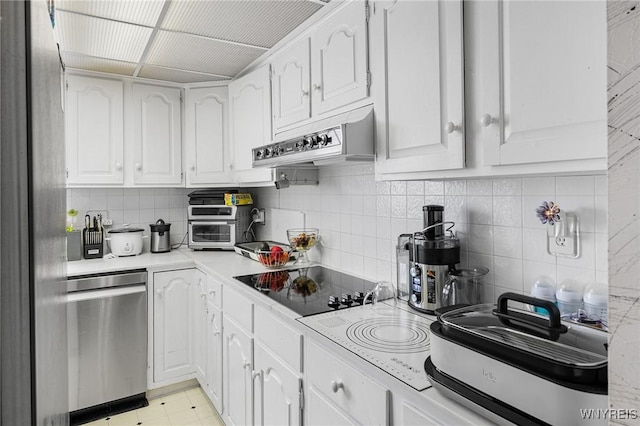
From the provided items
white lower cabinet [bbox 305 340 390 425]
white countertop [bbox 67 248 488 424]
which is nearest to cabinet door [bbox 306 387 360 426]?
white lower cabinet [bbox 305 340 390 425]

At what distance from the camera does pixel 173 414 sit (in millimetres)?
2457

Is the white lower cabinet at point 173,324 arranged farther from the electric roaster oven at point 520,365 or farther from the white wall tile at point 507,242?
the electric roaster oven at point 520,365

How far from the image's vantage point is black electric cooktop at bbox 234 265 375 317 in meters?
1.60

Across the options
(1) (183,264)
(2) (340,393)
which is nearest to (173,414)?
(1) (183,264)

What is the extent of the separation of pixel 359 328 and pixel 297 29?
5.13 feet

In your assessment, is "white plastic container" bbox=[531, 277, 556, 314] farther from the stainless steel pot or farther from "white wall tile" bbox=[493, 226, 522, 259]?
the stainless steel pot

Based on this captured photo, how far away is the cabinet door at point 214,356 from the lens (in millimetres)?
2279

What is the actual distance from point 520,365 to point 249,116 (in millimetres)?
2268

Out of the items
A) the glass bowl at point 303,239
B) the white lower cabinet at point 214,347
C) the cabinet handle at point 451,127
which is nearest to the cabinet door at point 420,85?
the cabinet handle at point 451,127

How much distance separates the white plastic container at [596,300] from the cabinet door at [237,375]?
1.35 metres

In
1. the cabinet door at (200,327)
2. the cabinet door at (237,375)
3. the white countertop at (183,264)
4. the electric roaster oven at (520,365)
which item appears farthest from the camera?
the cabinet door at (200,327)

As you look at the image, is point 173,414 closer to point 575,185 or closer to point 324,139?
point 324,139

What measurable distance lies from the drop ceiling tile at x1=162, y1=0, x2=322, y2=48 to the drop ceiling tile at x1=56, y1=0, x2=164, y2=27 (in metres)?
0.07

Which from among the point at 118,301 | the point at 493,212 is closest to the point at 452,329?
the point at 493,212
